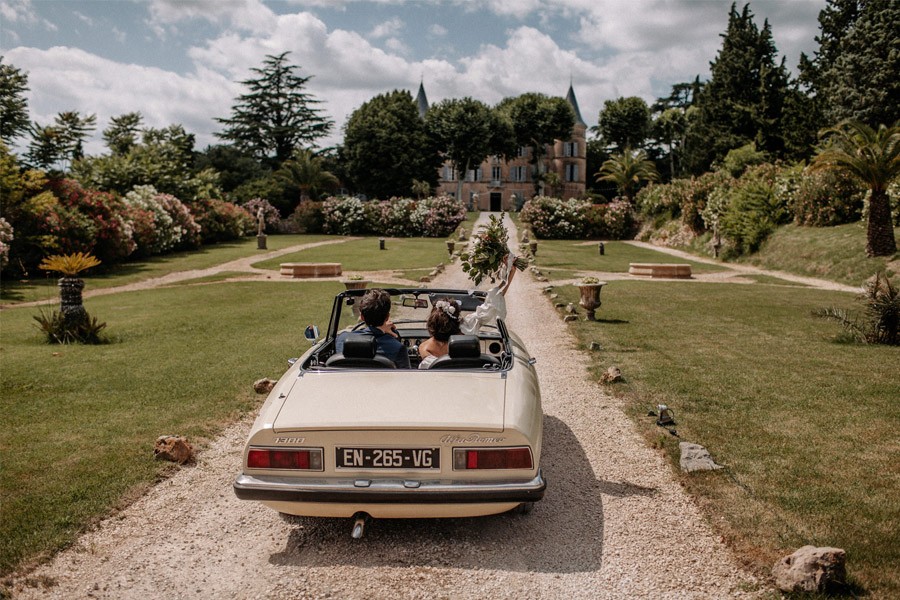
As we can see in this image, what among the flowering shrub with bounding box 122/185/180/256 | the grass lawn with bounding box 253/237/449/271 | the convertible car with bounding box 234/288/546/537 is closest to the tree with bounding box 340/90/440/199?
the grass lawn with bounding box 253/237/449/271

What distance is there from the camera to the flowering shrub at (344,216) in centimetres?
4981

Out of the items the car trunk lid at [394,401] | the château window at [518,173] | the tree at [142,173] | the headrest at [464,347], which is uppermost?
the château window at [518,173]

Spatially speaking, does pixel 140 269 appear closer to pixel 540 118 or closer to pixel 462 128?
pixel 462 128

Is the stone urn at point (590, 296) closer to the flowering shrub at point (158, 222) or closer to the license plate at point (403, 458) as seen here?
the license plate at point (403, 458)

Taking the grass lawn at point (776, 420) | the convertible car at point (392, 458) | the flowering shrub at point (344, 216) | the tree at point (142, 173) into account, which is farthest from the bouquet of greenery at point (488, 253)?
the flowering shrub at point (344, 216)

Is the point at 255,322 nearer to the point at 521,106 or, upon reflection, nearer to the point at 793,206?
the point at 793,206

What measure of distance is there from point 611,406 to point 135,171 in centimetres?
3741

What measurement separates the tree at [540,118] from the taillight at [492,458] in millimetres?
72560

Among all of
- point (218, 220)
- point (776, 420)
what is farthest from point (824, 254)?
point (218, 220)

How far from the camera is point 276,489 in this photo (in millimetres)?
4152

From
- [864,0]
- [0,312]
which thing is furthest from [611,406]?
[864,0]

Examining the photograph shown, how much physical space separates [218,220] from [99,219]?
15.4 m

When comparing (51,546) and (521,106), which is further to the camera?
(521,106)

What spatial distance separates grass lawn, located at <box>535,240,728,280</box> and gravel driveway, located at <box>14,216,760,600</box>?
62.3ft
